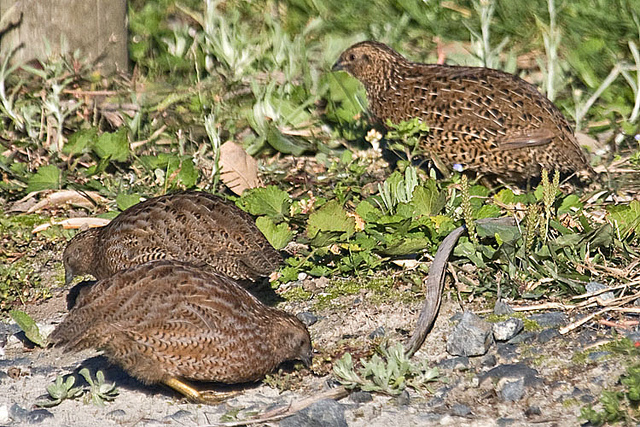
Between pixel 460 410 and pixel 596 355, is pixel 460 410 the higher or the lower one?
the lower one

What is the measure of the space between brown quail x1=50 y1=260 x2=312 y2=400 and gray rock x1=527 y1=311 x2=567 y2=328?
1.12 m

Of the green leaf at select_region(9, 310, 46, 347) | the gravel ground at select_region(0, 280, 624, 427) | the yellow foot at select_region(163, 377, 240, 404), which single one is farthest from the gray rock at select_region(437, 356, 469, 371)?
the green leaf at select_region(9, 310, 46, 347)

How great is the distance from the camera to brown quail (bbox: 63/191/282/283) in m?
5.23

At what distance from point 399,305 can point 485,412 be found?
3.55ft

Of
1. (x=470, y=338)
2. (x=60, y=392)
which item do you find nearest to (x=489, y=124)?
(x=470, y=338)

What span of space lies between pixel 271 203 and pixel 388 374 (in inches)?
76.1

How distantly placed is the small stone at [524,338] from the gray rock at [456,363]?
0.25m

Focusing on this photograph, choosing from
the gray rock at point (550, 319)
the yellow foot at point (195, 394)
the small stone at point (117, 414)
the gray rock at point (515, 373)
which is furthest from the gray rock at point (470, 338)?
the small stone at point (117, 414)

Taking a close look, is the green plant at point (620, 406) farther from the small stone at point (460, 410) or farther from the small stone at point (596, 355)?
the small stone at point (460, 410)

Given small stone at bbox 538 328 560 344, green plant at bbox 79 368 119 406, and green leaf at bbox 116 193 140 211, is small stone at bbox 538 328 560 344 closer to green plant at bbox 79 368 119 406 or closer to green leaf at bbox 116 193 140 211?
green plant at bbox 79 368 119 406

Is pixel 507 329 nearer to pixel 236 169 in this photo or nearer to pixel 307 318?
pixel 307 318

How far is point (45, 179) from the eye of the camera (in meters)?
6.63

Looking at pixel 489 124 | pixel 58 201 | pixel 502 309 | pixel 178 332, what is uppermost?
pixel 489 124

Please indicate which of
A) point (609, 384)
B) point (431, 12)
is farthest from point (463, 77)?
point (609, 384)
